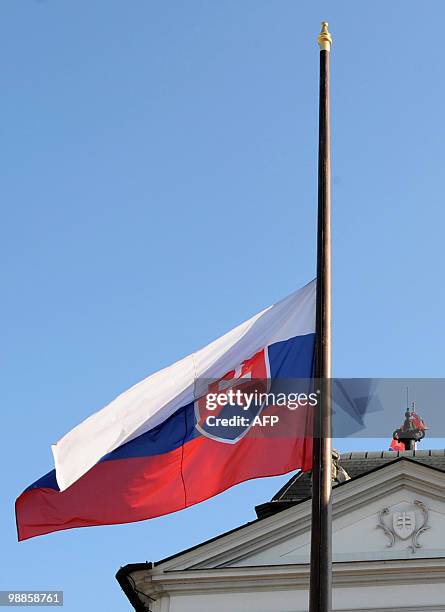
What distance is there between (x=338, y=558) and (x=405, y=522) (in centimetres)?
152

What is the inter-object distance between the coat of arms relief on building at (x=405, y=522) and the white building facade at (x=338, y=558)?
20 mm

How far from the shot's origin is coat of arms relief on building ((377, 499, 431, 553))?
2614 cm

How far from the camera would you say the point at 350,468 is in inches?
1252

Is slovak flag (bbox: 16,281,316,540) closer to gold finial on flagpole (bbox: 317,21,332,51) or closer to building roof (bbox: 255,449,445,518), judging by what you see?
gold finial on flagpole (bbox: 317,21,332,51)

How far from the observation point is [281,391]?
49.3ft

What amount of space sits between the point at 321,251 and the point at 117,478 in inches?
139

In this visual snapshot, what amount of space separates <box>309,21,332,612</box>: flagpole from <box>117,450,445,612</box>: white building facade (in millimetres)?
13536

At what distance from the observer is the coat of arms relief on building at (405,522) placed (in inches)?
1029

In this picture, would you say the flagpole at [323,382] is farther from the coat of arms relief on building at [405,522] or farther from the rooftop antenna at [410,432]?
the rooftop antenna at [410,432]

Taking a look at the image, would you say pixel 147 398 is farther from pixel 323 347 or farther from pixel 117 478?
pixel 323 347

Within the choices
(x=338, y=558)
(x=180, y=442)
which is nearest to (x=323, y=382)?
(x=180, y=442)

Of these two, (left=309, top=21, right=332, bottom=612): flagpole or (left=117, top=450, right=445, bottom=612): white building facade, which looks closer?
(left=309, top=21, right=332, bottom=612): flagpole

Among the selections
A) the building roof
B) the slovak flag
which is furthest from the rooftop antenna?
the slovak flag

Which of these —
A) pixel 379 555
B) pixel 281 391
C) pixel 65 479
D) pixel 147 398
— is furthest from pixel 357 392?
pixel 379 555
